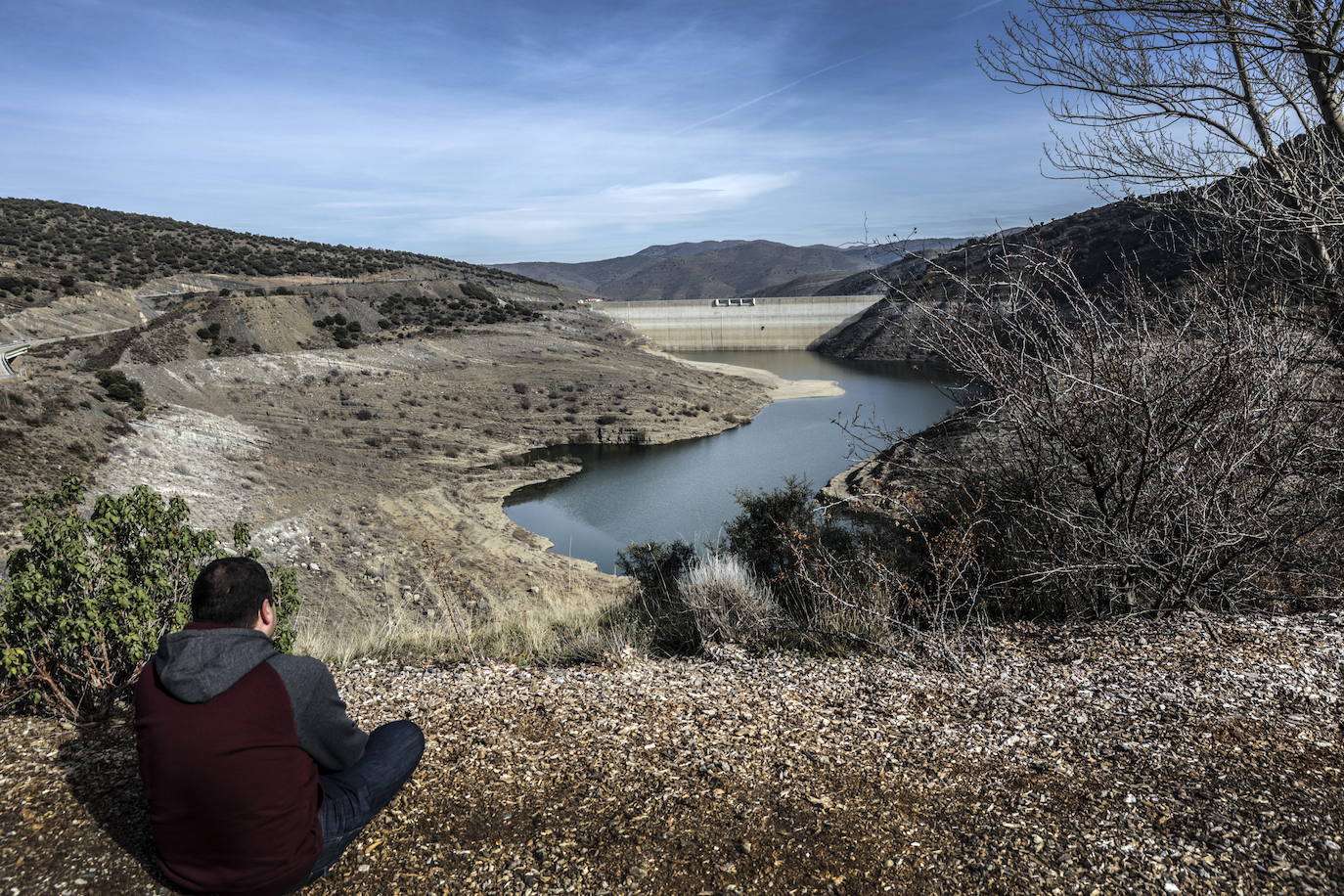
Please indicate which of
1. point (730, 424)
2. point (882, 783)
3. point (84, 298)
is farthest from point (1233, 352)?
point (84, 298)

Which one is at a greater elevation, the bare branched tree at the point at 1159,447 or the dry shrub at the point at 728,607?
the bare branched tree at the point at 1159,447

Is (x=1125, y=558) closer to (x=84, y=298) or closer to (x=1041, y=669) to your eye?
(x=1041, y=669)

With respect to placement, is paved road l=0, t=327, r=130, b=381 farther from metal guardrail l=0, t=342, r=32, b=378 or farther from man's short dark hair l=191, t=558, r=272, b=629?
man's short dark hair l=191, t=558, r=272, b=629

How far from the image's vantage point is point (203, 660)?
2172 mm

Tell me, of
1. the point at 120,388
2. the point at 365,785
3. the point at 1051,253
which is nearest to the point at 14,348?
the point at 120,388

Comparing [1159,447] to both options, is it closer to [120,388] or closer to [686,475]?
[686,475]

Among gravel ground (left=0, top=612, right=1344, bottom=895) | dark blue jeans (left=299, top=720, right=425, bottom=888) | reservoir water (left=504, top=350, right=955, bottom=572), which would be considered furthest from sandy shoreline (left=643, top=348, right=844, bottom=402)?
dark blue jeans (left=299, top=720, right=425, bottom=888)

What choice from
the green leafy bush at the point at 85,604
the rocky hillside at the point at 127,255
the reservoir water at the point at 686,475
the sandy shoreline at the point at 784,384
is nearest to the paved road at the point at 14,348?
the rocky hillside at the point at 127,255

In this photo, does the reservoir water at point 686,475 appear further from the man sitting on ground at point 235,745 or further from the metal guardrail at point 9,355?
the metal guardrail at point 9,355

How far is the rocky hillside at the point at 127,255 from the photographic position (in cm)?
3428

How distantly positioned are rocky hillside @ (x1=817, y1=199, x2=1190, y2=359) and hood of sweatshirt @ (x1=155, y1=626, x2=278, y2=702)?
367cm

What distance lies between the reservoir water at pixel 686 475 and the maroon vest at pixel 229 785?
9.50 meters

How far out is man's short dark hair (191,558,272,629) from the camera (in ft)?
7.43

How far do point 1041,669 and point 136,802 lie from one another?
13.9 feet
